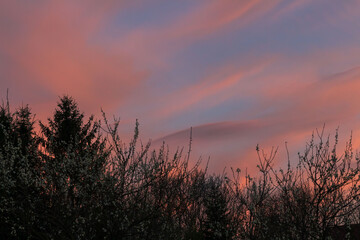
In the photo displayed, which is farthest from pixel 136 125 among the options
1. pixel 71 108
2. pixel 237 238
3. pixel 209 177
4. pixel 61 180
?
pixel 209 177

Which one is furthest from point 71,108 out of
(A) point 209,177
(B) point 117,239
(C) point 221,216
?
(B) point 117,239

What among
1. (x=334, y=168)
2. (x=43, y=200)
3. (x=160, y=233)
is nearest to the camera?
(x=334, y=168)

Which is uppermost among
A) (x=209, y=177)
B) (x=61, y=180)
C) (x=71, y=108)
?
(x=71, y=108)

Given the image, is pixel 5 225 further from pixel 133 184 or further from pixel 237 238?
pixel 237 238

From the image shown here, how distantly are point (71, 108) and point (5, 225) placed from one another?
14.7m

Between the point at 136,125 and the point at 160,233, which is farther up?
the point at 136,125

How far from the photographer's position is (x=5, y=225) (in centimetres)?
1545

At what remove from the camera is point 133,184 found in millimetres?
12844

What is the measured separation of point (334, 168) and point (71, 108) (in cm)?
2125

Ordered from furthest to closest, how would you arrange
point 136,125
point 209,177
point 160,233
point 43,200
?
point 209,177 → point 160,233 → point 136,125 → point 43,200

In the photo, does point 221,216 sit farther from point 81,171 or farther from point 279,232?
point 81,171

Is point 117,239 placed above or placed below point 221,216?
below

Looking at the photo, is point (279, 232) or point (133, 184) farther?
point (279, 232)

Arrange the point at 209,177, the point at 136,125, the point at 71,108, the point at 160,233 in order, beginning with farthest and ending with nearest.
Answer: the point at 209,177, the point at 71,108, the point at 160,233, the point at 136,125
